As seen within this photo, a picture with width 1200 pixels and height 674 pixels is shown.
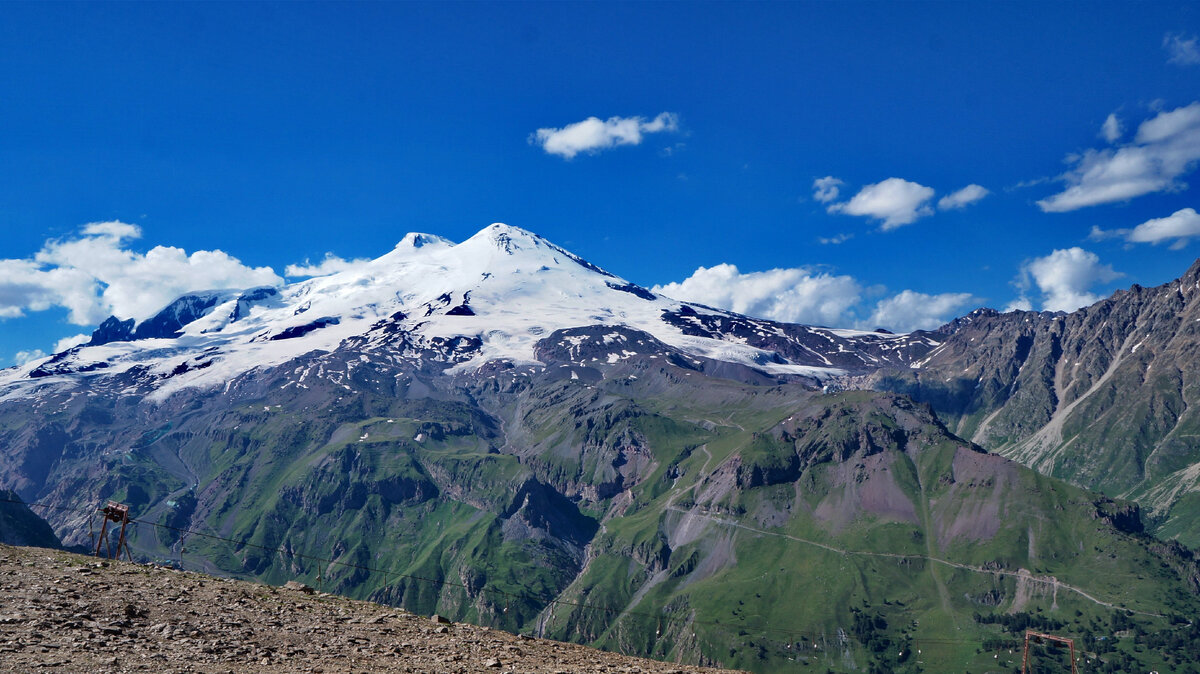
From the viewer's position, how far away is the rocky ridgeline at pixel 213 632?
108 ft

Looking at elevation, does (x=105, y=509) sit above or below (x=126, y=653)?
above

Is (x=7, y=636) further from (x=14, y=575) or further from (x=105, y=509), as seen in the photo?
(x=105, y=509)

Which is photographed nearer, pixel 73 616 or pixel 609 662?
pixel 73 616

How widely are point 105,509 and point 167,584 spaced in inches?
Result: 745

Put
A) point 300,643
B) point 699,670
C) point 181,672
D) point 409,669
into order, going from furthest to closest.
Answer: point 699,670
point 300,643
point 409,669
point 181,672

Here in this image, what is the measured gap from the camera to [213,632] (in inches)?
1465

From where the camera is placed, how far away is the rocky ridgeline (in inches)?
1299

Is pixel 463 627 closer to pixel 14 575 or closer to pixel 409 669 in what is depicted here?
pixel 409 669

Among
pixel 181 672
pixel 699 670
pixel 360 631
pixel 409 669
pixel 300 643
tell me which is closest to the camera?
pixel 181 672

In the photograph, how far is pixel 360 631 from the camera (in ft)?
134

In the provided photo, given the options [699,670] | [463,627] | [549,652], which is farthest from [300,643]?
[699,670]

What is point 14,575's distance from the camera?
42500 millimetres

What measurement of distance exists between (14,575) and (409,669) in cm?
2303

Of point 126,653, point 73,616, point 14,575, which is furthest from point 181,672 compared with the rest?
point 14,575
